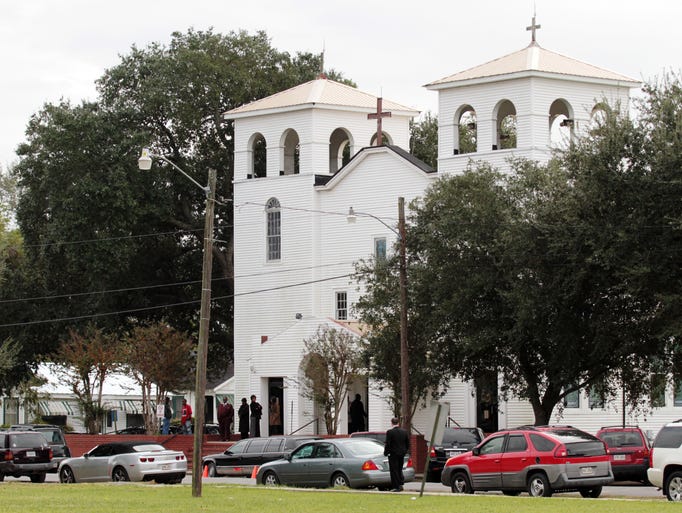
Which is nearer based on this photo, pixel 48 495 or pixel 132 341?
pixel 48 495

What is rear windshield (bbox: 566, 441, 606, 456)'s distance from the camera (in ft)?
101

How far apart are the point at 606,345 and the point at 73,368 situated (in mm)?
26982

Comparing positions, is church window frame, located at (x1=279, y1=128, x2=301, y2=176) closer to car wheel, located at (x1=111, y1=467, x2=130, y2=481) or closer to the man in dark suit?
car wheel, located at (x1=111, y1=467, x2=130, y2=481)

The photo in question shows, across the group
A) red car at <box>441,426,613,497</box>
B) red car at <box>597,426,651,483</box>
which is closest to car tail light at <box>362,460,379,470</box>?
red car at <box>441,426,613,497</box>

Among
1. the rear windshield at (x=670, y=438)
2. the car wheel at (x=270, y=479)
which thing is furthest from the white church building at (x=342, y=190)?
the rear windshield at (x=670, y=438)

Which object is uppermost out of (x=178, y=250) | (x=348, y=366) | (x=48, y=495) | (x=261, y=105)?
(x=261, y=105)

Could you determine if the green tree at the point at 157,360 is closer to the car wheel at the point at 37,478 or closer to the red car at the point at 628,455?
the car wheel at the point at 37,478

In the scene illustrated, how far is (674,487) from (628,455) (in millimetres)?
7738

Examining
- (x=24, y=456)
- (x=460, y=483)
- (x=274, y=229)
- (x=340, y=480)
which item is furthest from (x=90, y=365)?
(x=460, y=483)

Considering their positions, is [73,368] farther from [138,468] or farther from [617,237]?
[617,237]

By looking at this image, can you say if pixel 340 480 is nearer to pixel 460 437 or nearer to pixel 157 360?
pixel 460 437

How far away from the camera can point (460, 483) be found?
33281 millimetres

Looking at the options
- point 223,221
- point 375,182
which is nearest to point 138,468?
point 375,182

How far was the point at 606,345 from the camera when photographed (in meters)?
39.3
